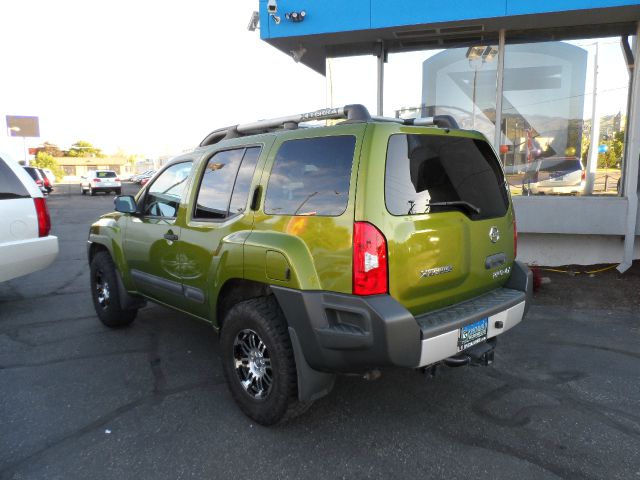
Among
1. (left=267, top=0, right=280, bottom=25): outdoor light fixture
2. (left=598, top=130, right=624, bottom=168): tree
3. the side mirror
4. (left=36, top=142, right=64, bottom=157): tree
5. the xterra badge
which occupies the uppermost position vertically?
(left=36, top=142, right=64, bottom=157): tree

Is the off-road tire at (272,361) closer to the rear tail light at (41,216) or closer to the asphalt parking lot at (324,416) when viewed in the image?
the asphalt parking lot at (324,416)

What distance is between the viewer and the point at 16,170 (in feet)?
17.2

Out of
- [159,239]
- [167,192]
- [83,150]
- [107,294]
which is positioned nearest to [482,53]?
[167,192]

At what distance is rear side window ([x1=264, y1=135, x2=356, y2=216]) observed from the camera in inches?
104

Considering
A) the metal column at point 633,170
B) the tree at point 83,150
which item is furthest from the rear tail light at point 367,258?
the tree at point 83,150

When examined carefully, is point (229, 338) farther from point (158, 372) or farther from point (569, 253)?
point (569, 253)

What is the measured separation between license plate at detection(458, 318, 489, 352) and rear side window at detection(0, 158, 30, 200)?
4902mm

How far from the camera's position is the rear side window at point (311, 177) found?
2.65m

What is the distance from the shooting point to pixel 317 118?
128 inches

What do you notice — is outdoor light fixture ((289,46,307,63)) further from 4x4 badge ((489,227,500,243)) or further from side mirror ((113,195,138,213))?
4x4 badge ((489,227,500,243))

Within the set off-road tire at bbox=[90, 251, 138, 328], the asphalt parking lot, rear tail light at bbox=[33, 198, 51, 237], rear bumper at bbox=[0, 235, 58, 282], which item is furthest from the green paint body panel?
rear tail light at bbox=[33, 198, 51, 237]

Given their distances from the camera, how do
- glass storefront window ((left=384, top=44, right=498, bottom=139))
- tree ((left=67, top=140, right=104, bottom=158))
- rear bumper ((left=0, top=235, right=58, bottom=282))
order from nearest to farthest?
1. rear bumper ((left=0, top=235, right=58, bottom=282))
2. glass storefront window ((left=384, top=44, right=498, bottom=139))
3. tree ((left=67, top=140, right=104, bottom=158))

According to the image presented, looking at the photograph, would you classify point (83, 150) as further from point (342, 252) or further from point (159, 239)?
point (342, 252)

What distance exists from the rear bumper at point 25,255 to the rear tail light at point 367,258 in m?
4.29
